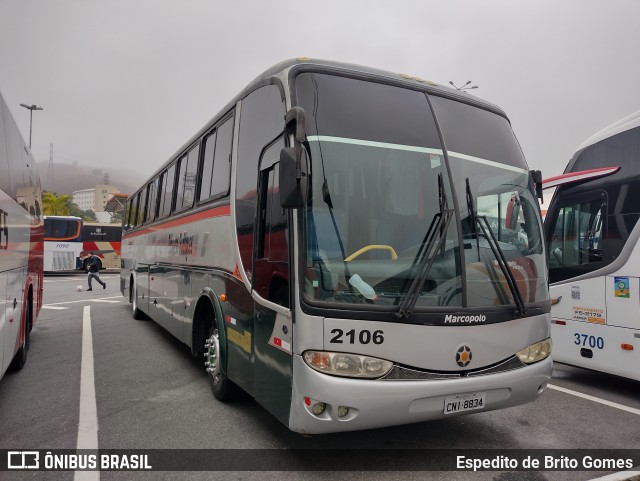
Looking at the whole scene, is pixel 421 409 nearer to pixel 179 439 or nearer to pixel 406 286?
pixel 406 286

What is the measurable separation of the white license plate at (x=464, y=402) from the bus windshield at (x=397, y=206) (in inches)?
26.8

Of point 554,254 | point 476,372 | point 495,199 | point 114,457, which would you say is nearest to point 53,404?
point 114,457

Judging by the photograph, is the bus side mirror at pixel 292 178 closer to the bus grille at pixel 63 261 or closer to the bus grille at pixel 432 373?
the bus grille at pixel 432 373

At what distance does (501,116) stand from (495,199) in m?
1.15

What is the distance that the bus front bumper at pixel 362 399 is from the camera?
124 inches

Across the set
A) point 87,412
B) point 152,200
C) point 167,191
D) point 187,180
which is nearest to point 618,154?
point 187,180

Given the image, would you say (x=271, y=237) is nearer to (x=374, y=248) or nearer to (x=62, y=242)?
(x=374, y=248)

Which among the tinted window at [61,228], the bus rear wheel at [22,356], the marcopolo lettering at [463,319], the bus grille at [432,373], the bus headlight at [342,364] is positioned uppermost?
the tinted window at [61,228]

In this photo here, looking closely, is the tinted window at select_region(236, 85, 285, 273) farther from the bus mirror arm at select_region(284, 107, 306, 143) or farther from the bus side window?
the bus mirror arm at select_region(284, 107, 306, 143)

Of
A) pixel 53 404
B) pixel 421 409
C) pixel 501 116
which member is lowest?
pixel 53 404

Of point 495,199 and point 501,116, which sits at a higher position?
point 501,116

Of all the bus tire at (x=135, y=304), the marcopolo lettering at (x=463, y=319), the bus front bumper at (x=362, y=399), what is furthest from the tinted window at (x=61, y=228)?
the marcopolo lettering at (x=463, y=319)

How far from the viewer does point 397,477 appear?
3.50 meters

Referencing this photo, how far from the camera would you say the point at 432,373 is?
3.40 meters
